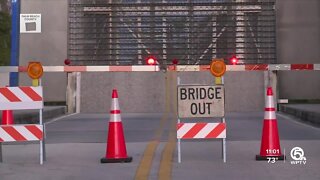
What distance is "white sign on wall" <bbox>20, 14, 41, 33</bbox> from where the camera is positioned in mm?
21442

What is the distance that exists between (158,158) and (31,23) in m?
13.5

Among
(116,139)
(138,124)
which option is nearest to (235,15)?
(138,124)

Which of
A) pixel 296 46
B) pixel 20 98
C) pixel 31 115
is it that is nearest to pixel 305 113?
pixel 296 46

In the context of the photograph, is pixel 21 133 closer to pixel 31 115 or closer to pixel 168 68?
pixel 31 115

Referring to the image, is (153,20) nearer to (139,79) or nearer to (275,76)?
(139,79)

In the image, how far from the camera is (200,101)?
28.3 feet

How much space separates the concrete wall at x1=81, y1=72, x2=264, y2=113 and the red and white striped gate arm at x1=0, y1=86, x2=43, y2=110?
12482mm

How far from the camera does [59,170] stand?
832cm

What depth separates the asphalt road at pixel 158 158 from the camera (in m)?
7.89

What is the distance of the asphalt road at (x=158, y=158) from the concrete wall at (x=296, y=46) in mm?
7418

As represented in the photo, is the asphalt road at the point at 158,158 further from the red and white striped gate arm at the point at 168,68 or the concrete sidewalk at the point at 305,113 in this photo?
the red and white striped gate arm at the point at 168,68

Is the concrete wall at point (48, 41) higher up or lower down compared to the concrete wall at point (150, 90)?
higher up

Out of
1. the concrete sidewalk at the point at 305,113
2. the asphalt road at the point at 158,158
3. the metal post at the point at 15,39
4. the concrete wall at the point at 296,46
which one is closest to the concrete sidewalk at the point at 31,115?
the metal post at the point at 15,39

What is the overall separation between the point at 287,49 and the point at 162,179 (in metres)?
14.6
